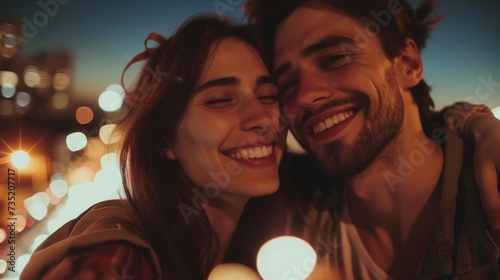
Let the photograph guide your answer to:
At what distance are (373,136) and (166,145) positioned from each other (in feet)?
2.18

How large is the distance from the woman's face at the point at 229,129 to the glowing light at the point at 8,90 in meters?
0.58

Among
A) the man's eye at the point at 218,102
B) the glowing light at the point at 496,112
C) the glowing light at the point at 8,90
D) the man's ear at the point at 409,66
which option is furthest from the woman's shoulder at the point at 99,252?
the glowing light at the point at 496,112

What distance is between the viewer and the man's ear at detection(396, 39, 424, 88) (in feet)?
4.06

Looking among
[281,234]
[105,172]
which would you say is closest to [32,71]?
[105,172]

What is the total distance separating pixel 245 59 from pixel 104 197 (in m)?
0.64

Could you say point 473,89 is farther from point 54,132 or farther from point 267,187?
point 54,132

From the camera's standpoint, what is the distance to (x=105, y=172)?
1280 millimetres

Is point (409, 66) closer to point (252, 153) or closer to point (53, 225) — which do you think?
point (252, 153)

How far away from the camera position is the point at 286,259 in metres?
1.24

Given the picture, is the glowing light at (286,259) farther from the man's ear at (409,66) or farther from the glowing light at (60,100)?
the glowing light at (60,100)

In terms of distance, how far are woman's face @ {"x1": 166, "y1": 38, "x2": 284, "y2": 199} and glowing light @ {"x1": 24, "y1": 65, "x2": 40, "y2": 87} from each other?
1.77 feet

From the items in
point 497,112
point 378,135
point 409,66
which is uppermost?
point 409,66

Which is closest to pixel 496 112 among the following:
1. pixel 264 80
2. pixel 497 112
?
pixel 497 112

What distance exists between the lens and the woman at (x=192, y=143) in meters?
1.19
